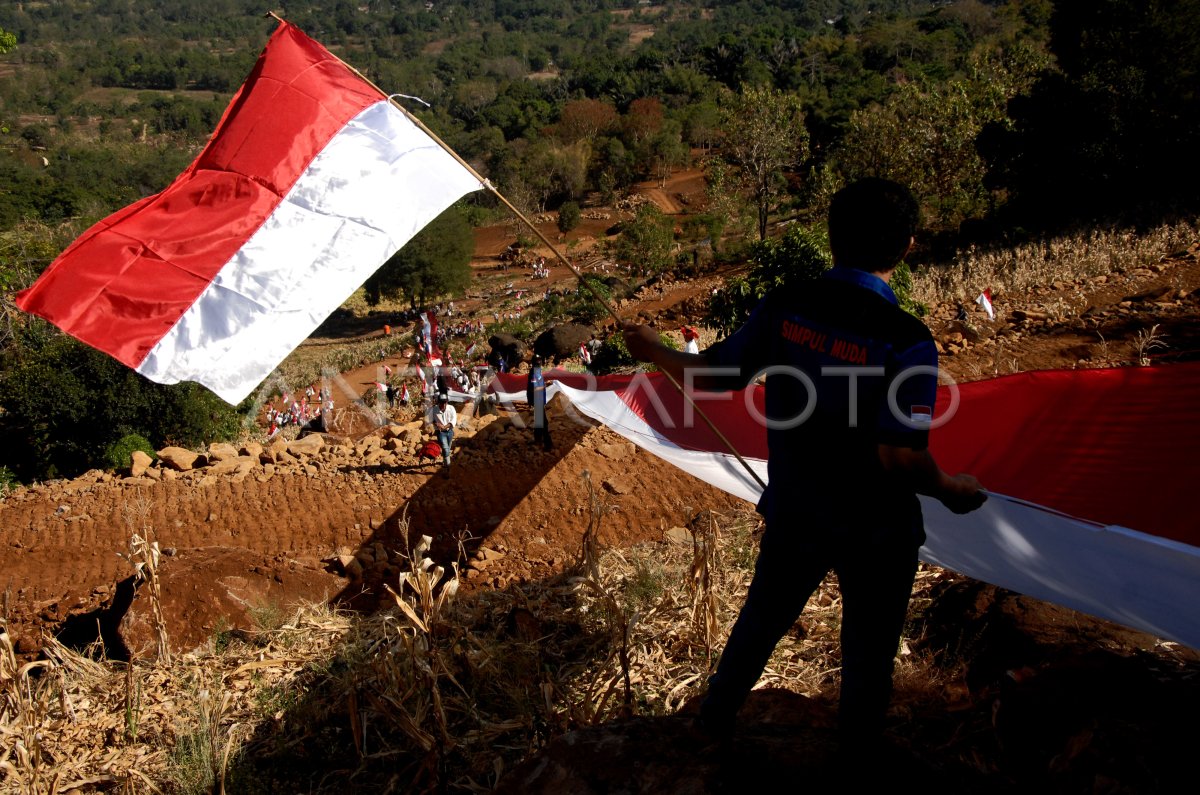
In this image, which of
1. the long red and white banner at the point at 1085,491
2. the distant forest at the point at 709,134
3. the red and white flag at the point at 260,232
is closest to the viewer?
the long red and white banner at the point at 1085,491

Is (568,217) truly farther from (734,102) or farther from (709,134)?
(734,102)

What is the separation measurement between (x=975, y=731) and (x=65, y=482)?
10.9 metres

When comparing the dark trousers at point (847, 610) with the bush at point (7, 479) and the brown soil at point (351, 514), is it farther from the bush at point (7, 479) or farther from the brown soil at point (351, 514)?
the bush at point (7, 479)

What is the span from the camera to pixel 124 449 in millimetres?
12031

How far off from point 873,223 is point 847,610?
3.40 feet

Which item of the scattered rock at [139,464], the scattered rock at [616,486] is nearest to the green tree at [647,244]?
the scattered rock at [139,464]

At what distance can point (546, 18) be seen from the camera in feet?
606

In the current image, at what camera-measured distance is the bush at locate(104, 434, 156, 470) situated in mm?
11852

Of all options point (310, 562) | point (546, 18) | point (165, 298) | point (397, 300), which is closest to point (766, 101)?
point (397, 300)

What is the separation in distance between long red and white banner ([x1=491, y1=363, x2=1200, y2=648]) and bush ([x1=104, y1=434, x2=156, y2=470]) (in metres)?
12.0

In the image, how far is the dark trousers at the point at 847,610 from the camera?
2035mm

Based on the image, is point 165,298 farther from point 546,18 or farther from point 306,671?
point 546,18

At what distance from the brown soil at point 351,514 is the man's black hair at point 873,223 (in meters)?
4.51

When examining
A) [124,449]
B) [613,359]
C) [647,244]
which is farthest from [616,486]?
[647,244]
